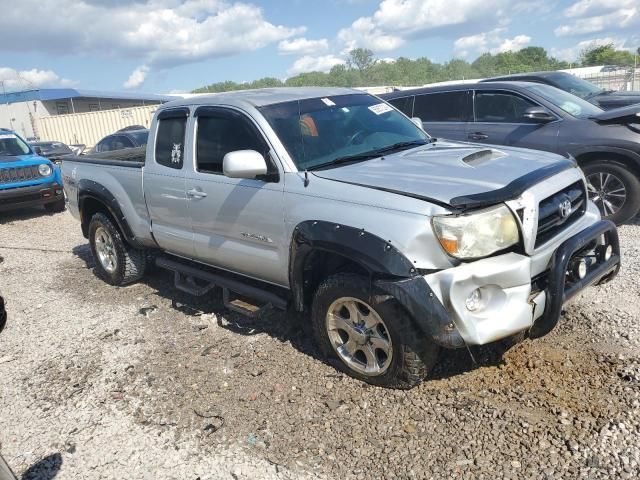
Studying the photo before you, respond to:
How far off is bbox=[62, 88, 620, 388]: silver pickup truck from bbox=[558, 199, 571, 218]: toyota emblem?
2 cm

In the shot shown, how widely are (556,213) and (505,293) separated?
2.33 ft

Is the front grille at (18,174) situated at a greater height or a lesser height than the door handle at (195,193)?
lesser

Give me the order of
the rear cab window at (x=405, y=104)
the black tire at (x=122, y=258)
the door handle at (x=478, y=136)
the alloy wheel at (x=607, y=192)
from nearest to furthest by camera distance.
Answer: the black tire at (x=122, y=258), the alloy wheel at (x=607, y=192), the door handle at (x=478, y=136), the rear cab window at (x=405, y=104)

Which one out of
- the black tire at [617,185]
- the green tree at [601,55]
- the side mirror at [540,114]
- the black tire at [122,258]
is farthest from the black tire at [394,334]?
the green tree at [601,55]

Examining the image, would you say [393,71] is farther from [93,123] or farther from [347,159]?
[347,159]

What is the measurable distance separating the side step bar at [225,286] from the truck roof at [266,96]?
1428 mm

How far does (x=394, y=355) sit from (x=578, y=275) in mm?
1250

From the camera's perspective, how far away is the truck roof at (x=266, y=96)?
4.30 metres

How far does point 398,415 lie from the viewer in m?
3.31

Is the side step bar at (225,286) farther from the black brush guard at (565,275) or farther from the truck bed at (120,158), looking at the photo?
the black brush guard at (565,275)

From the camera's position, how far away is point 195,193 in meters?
4.48

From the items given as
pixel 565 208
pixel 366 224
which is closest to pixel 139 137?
pixel 366 224

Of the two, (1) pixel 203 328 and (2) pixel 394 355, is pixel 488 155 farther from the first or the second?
(1) pixel 203 328

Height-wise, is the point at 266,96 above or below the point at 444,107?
above
